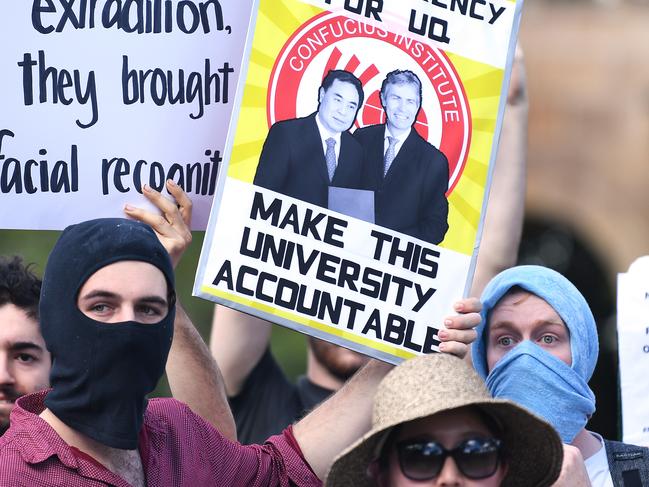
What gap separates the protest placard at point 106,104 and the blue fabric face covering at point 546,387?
3.36 ft

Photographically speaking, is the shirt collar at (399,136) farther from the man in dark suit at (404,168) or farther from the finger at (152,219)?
the finger at (152,219)

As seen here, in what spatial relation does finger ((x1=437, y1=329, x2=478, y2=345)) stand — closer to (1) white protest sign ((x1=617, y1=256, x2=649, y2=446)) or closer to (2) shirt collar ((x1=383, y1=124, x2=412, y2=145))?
(2) shirt collar ((x1=383, y1=124, x2=412, y2=145))

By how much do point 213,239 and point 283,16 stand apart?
0.68 m

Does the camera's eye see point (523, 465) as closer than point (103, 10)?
Yes

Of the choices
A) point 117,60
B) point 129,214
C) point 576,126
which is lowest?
point 576,126

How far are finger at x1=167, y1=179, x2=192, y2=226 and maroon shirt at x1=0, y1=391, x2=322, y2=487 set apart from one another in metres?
0.61

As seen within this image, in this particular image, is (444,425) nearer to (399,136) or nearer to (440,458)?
(440,458)

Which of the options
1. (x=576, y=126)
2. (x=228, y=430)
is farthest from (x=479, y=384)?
(x=576, y=126)

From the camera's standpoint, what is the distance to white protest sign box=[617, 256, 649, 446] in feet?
17.3

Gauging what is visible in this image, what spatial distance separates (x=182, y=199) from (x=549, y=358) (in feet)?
3.89

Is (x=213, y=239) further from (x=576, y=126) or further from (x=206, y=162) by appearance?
(x=576, y=126)

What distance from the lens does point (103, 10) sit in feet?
→ 14.6

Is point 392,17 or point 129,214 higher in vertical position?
point 392,17

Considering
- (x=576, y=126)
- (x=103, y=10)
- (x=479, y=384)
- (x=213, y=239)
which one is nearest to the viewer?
(x=479, y=384)
